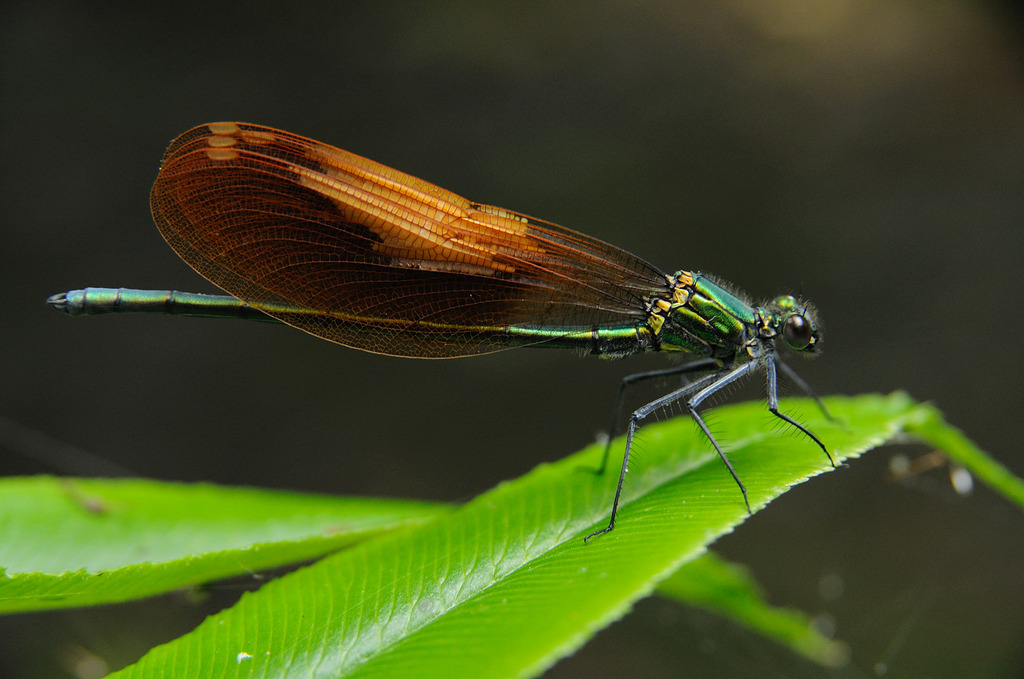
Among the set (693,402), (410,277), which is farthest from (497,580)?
(410,277)

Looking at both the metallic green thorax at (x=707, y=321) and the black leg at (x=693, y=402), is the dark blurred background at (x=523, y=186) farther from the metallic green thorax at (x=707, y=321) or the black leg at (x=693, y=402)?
the black leg at (x=693, y=402)

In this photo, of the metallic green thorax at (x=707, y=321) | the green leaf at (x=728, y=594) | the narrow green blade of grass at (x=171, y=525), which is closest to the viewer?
the narrow green blade of grass at (x=171, y=525)

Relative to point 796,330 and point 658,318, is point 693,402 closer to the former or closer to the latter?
point 658,318

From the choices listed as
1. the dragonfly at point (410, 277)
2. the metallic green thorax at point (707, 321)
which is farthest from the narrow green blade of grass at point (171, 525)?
the metallic green thorax at point (707, 321)

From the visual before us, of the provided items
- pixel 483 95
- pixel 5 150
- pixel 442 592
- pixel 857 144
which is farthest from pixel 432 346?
pixel 5 150

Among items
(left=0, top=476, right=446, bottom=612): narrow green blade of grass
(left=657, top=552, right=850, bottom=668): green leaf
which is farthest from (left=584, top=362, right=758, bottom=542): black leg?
(left=0, top=476, right=446, bottom=612): narrow green blade of grass

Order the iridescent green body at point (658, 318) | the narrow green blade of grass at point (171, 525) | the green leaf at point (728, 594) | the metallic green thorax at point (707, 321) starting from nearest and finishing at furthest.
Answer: the narrow green blade of grass at point (171, 525), the green leaf at point (728, 594), the iridescent green body at point (658, 318), the metallic green thorax at point (707, 321)

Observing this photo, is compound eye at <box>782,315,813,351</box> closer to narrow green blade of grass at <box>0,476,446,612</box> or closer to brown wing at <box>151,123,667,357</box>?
brown wing at <box>151,123,667,357</box>
